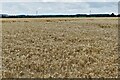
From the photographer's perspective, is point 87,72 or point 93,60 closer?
point 87,72

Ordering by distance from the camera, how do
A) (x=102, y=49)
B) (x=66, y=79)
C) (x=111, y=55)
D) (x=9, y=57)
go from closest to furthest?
1. (x=66, y=79)
2. (x=9, y=57)
3. (x=111, y=55)
4. (x=102, y=49)

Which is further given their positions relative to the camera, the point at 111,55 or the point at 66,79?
the point at 111,55

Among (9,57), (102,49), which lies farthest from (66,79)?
(102,49)

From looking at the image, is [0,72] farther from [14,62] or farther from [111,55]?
[111,55]

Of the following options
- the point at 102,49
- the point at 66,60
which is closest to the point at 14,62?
the point at 66,60

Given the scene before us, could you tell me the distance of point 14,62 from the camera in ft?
64.2

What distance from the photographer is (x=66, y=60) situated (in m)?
20.5

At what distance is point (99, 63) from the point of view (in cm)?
1977

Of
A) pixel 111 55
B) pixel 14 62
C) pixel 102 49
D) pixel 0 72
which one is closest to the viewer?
pixel 0 72

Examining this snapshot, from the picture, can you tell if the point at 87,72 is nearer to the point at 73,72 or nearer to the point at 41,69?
the point at 73,72

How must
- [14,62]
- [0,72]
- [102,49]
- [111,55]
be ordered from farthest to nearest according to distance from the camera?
[102,49] < [111,55] < [14,62] < [0,72]

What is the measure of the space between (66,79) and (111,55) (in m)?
8.68

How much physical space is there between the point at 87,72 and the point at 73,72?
79cm

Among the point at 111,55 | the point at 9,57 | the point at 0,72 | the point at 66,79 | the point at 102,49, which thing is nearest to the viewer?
the point at 66,79
